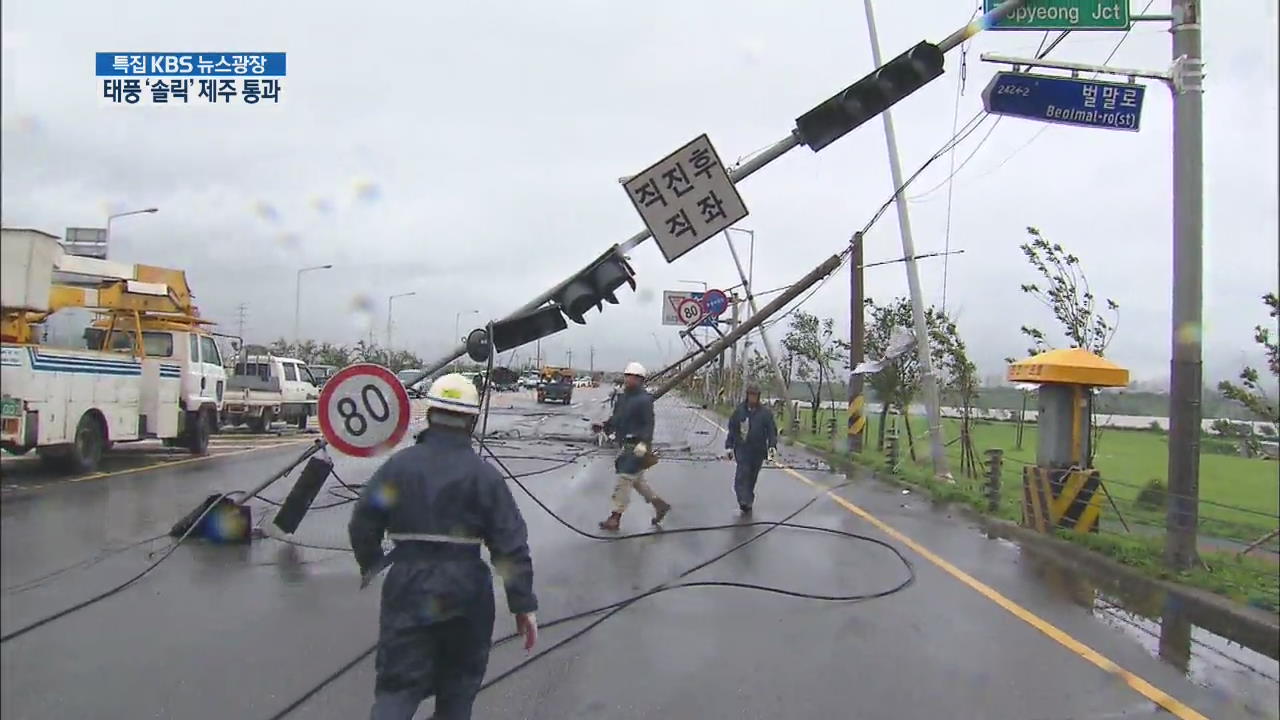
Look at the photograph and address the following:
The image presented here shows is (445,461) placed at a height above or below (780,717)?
above

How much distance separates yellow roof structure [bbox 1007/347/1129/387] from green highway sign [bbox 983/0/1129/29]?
3818mm

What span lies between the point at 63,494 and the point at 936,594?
9050mm

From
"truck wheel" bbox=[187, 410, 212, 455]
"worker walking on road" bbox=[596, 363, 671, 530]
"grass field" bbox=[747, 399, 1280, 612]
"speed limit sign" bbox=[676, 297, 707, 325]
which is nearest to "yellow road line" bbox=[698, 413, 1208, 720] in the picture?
"grass field" bbox=[747, 399, 1280, 612]

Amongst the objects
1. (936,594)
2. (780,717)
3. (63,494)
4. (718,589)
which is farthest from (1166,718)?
(63,494)

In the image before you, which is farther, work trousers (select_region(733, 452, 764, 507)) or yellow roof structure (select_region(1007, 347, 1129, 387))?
work trousers (select_region(733, 452, 764, 507))

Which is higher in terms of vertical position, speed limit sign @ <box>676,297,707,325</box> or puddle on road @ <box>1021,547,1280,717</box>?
speed limit sign @ <box>676,297,707,325</box>

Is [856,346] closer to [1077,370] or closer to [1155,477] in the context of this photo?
[1155,477]

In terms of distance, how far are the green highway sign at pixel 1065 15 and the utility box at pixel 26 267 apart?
7.91 meters

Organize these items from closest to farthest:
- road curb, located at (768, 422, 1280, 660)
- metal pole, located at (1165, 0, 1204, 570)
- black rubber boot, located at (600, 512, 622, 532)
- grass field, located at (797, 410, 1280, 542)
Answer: road curb, located at (768, 422, 1280, 660), metal pole, located at (1165, 0, 1204, 570), grass field, located at (797, 410, 1280, 542), black rubber boot, located at (600, 512, 622, 532)

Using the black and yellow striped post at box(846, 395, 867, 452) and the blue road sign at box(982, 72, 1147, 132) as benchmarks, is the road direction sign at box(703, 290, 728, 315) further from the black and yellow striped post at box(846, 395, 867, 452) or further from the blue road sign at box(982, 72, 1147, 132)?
the blue road sign at box(982, 72, 1147, 132)

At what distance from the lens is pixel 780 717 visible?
493cm

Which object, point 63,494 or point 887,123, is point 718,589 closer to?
point 63,494

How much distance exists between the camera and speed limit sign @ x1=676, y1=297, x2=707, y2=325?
34250 millimetres

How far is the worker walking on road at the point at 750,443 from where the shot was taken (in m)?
12.5
